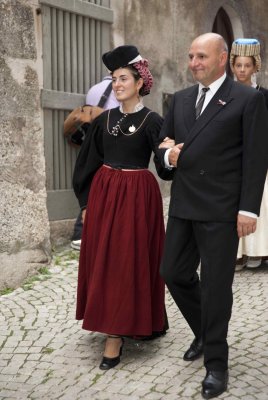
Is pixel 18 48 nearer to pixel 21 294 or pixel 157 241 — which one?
pixel 21 294

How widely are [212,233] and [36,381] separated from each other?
4.39 feet

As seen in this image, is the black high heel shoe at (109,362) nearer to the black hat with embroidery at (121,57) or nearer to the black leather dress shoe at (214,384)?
the black leather dress shoe at (214,384)

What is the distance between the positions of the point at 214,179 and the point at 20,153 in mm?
2689

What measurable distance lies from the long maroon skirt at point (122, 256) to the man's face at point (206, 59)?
2.78 ft

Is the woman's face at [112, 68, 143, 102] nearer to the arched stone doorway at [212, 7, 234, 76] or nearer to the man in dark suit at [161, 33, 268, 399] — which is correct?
the man in dark suit at [161, 33, 268, 399]

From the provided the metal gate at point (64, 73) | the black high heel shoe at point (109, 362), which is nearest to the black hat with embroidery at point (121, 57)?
the black high heel shoe at point (109, 362)

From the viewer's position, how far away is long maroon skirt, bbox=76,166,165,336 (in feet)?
11.9

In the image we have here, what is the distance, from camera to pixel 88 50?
6.79 m

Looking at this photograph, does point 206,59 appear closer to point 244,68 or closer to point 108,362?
point 108,362

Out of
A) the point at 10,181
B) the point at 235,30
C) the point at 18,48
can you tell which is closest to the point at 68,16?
the point at 18,48

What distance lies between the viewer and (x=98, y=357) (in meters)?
3.83

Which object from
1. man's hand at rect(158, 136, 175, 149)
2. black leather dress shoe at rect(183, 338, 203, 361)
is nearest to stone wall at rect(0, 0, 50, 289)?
black leather dress shoe at rect(183, 338, 203, 361)

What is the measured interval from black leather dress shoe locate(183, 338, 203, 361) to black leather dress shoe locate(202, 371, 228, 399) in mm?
436

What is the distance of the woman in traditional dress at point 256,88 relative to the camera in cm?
539
